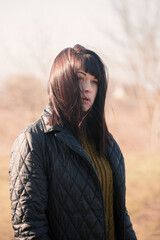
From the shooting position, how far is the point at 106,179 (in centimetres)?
167

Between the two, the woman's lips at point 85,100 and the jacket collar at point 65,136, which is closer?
the jacket collar at point 65,136

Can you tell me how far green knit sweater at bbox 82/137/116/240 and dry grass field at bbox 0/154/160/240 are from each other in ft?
6.04

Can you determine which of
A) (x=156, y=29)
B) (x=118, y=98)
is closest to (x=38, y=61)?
(x=156, y=29)

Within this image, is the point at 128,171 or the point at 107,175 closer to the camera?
the point at 107,175

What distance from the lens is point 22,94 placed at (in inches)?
572

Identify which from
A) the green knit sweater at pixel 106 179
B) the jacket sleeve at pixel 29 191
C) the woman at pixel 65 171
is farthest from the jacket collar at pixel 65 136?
the green knit sweater at pixel 106 179

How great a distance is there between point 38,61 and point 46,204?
11.7m

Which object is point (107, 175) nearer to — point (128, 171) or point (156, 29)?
point (128, 171)

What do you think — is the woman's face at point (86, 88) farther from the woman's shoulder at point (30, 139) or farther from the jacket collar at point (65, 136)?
the woman's shoulder at point (30, 139)

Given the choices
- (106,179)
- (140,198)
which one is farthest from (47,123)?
(140,198)

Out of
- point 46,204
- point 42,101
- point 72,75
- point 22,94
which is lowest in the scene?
point 46,204

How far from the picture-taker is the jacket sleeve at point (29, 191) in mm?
1282

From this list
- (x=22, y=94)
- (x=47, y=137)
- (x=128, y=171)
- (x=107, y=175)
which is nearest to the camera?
(x=47, y=137)

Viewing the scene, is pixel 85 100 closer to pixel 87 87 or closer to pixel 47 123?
pixel 87 87
